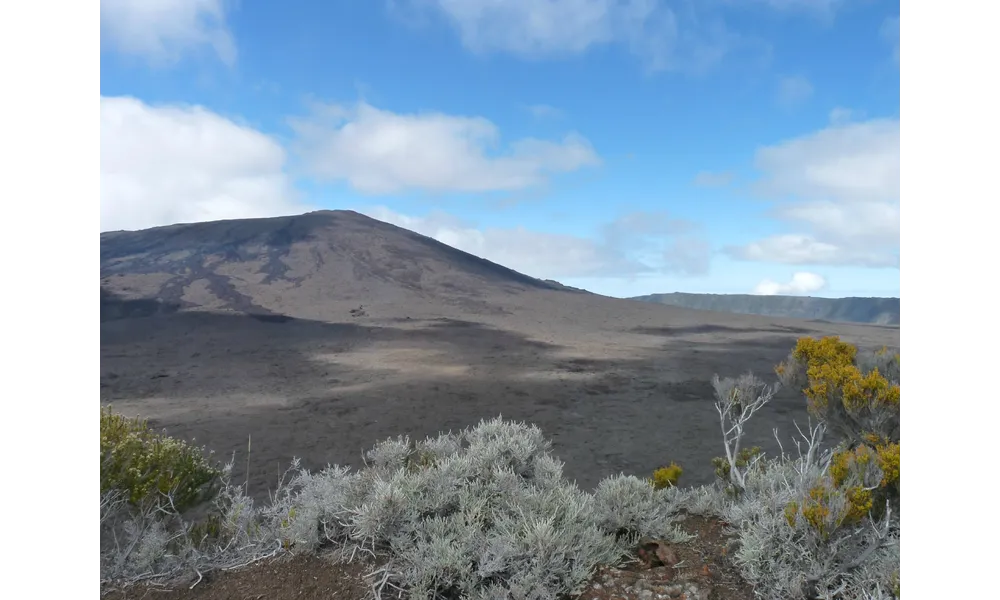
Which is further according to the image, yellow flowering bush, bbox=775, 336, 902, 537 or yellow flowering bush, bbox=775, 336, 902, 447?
yellow flowering bush, bbox=775, 336, 902, 447

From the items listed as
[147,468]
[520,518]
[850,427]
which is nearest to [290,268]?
[147,468]

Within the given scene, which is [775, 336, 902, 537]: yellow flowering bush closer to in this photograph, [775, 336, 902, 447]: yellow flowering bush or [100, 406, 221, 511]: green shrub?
[775, 336, 902, 447]: yellow flowering bush

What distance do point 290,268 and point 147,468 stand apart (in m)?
25.2

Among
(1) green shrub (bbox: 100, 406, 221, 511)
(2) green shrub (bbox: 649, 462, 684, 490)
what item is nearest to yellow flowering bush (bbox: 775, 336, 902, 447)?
(2) green shrub (bbox: 649, 462, 684, 490)

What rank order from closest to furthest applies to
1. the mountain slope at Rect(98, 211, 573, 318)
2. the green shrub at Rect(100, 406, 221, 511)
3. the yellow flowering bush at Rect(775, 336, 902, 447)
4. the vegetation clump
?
the vegetation clump
the yellow flowering bush at Rect(775, 336, 902, 447)
the green shrub at Rect(100, 406, 221, 511)
the mountain slope at Rect(98, 211, 573, 318)

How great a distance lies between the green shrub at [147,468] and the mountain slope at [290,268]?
16161 mm

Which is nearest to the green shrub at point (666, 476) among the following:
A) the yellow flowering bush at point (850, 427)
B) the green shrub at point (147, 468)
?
the yellow flowering bush at point (850, 427)

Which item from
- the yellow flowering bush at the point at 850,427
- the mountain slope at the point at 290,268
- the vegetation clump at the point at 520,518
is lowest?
the vegetation clump at the point at 520,518

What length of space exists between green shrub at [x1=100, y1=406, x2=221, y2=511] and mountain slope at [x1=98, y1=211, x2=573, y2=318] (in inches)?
636

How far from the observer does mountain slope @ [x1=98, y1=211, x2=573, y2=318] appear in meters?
20.9

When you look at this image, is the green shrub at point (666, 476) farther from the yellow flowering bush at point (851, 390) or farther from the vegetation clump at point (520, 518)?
the yellow flowering bush at point (851, 390)

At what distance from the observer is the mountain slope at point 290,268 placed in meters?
20.9
